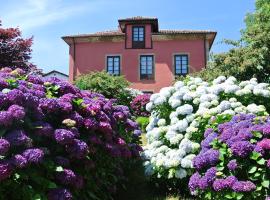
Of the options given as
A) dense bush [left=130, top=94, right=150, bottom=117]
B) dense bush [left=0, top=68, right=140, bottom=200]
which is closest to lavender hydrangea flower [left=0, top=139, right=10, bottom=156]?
dense bush [left=0, top=68, right=140, bottom=200]

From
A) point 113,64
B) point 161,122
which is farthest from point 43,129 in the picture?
point 113,64

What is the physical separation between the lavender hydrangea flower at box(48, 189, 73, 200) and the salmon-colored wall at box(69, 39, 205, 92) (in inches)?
1185

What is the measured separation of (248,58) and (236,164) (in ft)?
30.9

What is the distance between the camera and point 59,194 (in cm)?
481

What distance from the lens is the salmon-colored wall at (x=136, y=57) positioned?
34.8 m

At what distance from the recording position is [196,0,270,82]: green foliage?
14227 mm

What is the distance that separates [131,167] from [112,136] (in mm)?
1661

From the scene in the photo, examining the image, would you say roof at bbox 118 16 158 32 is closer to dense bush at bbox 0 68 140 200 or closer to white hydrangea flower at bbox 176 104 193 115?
white hydrangea flower at bbox 176 104 193 115

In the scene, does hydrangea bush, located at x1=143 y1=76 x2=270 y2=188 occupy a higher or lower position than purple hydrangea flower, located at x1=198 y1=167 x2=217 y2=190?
higher

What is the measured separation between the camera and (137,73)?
35344 millimetres

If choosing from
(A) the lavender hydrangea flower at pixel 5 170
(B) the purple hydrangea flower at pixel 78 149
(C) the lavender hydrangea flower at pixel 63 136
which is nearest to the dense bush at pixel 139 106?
(B) the purple hydrangea flower at pixel 78 149

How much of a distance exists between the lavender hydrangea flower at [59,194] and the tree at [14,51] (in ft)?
68.8

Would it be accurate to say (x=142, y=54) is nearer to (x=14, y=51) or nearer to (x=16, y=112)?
(x=14, y=51)

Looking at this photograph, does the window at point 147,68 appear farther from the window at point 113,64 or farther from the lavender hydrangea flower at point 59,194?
the lavender hydrangea flower at point 59,194
